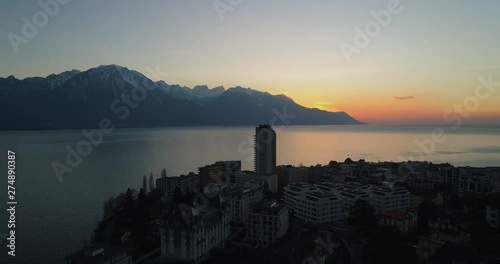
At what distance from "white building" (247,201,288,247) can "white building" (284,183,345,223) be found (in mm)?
1814

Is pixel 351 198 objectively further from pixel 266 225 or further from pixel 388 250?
pixel 388 250

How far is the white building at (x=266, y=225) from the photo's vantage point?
36.9 feet

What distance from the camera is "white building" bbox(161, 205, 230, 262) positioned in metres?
9.55

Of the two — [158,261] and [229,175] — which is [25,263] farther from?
[229,175]

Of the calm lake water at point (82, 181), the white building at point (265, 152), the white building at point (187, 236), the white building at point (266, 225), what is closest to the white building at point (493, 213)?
the white building at point (266, 225)

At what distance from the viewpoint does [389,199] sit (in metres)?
13.4

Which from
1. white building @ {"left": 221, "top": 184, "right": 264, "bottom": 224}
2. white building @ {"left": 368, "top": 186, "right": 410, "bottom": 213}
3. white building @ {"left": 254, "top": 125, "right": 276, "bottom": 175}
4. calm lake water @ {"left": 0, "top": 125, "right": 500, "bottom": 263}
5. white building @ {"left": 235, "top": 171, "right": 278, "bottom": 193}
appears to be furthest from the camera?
white building @ {"left": 254, "top": 125, "right": 276, "bottom": 175}

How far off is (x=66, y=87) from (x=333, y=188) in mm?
88399

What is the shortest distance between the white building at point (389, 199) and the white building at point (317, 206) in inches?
50.7

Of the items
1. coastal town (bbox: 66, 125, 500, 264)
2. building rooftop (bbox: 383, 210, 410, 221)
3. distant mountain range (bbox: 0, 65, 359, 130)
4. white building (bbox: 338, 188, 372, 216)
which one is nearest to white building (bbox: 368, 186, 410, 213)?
coastal town (bbox: 66, 125, 500, 264)

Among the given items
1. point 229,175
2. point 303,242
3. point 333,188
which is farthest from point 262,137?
point 303,242

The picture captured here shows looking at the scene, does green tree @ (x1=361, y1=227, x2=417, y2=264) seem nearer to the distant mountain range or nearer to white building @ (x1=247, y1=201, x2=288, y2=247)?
white building @ (x1=247, y1=201, x2=288, y2=247)

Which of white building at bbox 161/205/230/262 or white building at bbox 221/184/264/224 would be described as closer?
white building at bbox 161/205/230/262

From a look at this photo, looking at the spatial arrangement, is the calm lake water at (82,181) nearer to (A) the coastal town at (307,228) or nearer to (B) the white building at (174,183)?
(A) the coastal town at (307,228)
